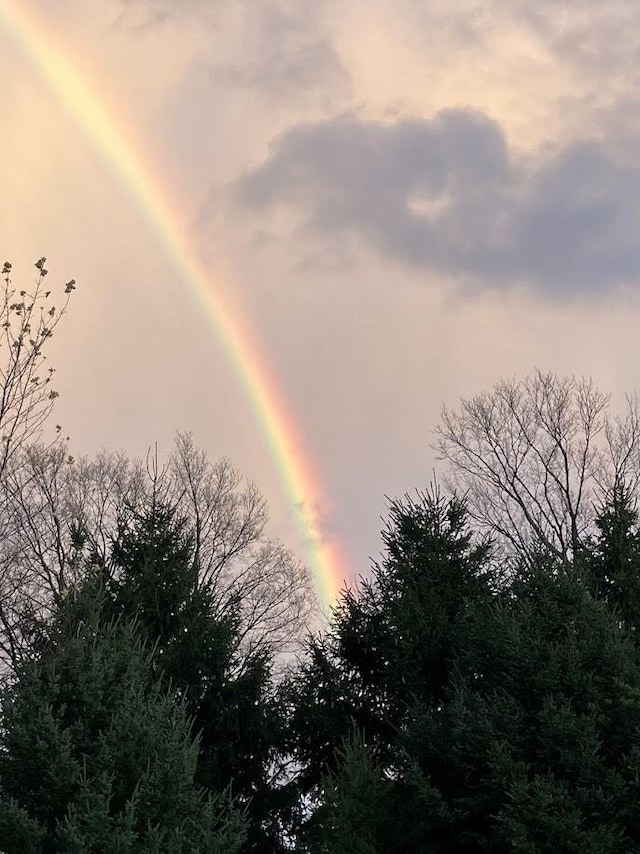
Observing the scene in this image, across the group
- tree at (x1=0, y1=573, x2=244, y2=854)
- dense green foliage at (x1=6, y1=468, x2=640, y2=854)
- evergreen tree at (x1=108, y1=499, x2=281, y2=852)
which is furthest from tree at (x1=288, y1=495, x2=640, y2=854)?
tree at (x1=0, y1=573, x2=244, y2=854)

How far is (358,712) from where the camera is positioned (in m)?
17.0

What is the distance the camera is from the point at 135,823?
9227 millimetres

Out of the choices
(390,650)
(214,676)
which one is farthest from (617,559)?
(214,676)

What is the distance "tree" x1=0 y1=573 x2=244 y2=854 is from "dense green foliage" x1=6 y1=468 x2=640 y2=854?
0.02 m

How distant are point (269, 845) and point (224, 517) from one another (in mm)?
18563

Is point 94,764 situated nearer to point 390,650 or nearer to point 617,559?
point 390,650

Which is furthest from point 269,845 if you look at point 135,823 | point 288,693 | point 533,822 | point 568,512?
point 568,512

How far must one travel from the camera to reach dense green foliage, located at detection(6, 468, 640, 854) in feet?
32.3

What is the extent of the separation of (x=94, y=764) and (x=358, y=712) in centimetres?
814

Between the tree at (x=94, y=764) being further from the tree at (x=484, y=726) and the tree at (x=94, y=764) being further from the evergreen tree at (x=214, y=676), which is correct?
the evergreen tree at (x=214, y=676)

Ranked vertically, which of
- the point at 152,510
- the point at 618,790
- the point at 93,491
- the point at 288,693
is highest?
the point at 93,491

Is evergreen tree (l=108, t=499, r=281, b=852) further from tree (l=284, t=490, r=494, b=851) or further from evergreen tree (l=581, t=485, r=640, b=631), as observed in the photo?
evergreen tree (l=581, t=485, r=640, b=631)

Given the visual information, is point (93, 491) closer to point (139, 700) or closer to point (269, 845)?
point (269, 845)

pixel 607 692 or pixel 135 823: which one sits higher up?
pixel 607 692
